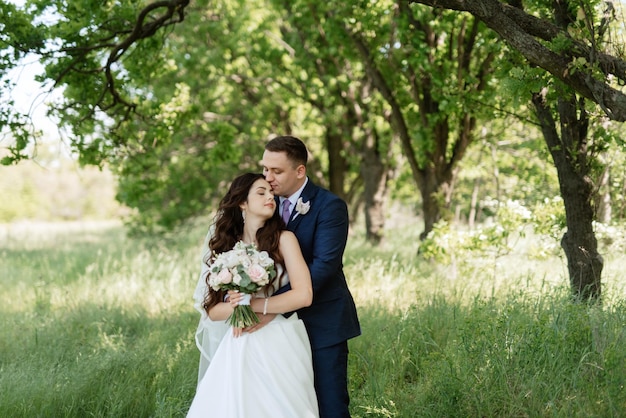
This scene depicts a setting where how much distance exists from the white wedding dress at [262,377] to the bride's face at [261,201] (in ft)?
2.34

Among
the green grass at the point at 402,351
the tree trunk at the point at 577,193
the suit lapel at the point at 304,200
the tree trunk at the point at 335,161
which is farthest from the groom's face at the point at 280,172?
the tree trunk at the point at 335,161

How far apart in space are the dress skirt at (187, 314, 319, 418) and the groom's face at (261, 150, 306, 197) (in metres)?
0.89

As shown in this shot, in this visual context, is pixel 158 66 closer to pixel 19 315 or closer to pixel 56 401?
pixel 19 315

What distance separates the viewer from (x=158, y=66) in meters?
9.91

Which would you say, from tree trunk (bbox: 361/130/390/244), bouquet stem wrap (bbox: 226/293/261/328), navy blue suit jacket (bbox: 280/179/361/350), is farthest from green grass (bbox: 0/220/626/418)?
tree trunk (bbox: 361/130/390/244)

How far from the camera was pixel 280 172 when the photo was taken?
4.62 meters

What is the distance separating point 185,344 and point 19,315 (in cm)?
320

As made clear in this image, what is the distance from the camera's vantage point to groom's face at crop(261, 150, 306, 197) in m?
4.61

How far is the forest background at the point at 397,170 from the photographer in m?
5.27

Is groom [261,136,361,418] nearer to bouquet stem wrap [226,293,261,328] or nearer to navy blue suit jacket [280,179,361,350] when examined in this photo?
navy blue suit jacket [280,179,361,350]

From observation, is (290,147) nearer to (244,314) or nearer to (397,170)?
(244,314)

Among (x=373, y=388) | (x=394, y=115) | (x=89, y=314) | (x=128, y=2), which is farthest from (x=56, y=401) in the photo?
(x=394, y=115)

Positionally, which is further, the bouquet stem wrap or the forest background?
the forest background

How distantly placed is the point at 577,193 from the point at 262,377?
4218mm
